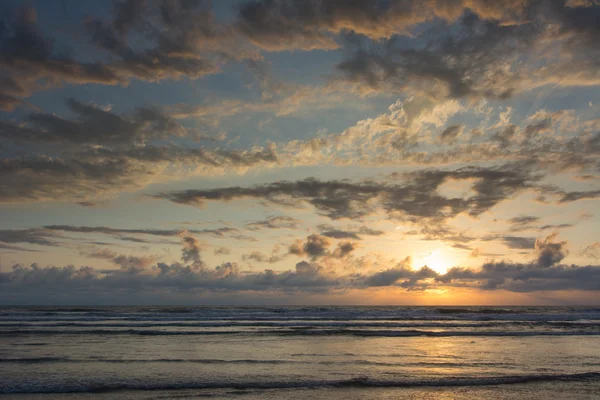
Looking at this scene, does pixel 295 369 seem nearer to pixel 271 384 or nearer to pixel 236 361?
pixel 271 384

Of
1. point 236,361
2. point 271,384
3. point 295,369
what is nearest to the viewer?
point 271,384

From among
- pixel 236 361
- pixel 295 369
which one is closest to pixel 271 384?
pixel 295 369

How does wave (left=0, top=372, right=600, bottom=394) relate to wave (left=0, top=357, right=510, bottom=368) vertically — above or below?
above

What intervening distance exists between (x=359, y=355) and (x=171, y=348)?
1037cm

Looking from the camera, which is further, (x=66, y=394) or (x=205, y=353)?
(x=205, y=353)

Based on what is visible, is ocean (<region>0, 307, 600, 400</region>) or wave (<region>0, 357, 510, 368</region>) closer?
ocean (<region>0, 307, 600, 400</region>)

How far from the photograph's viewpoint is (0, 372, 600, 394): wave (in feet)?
43.5

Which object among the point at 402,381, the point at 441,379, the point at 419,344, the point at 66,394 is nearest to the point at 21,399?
the point at 66,394

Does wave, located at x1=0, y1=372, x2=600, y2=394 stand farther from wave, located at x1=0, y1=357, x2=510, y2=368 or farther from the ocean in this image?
wave, located at x1=0, y1=357, x2=510, y2=368

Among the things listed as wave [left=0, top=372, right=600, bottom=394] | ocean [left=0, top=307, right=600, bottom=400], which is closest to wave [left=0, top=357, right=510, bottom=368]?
ocean [left=0, top=307, right=600, bottom=400]

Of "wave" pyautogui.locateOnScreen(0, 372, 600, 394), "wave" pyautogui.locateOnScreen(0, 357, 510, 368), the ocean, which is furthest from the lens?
"wave" pyautogui.locateOnScreen(0, 357, 510, 368)

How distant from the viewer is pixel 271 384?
1395cm

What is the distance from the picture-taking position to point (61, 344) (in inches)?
968

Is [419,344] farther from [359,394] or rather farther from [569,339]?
[359,394]
